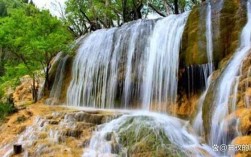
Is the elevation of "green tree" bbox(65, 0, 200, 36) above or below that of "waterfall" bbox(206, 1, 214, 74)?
above

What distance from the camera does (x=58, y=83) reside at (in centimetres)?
1677

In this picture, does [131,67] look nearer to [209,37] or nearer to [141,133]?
[209,37]

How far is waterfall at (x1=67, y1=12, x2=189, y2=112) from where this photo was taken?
12.5 metres

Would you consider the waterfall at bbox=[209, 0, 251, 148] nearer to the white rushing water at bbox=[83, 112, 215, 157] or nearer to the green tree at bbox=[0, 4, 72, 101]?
the white rushing water at bbox=[83, 112, 215, 157]

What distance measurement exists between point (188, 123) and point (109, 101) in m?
4.87

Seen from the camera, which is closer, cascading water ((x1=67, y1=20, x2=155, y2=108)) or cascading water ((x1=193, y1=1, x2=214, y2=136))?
cascading water ((x1=193, y1=1, x2=214, y2=136))

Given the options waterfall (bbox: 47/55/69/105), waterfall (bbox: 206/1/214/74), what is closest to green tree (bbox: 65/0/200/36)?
waterfall (bbox: 47/55/69/105)

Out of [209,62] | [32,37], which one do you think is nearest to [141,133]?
[209,62]

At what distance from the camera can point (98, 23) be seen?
971 inches

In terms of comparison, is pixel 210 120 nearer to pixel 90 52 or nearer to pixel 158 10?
pixel 90 52

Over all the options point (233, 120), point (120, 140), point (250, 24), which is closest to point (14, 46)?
point (120, 140)

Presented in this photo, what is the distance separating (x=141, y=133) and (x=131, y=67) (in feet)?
18.4

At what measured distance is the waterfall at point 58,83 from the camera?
16.1 metres

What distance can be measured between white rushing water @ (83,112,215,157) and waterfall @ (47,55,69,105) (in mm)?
7015
